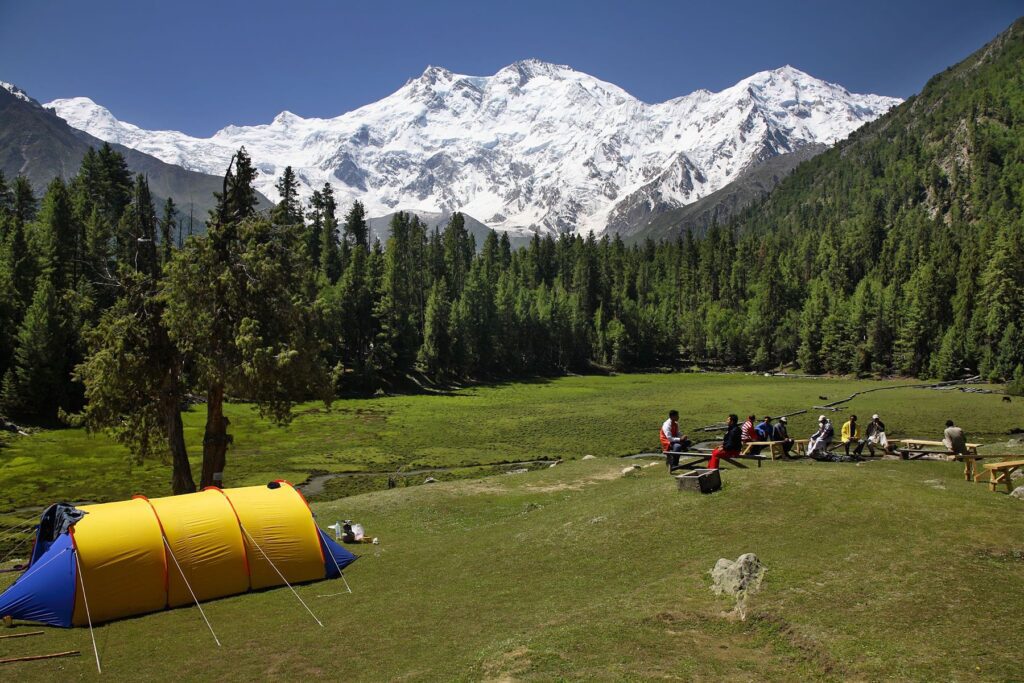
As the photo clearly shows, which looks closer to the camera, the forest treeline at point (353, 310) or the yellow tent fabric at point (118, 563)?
Answer: the yellow tent fabric at point (118, 563)

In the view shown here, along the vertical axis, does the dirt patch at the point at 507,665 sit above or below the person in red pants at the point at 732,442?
below

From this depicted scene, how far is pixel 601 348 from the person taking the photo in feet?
560

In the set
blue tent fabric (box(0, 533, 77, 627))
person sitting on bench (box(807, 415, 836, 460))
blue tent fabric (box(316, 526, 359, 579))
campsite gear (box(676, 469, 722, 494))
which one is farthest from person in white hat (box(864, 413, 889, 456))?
blue tent fabric (box(0, 533, 77, 627))

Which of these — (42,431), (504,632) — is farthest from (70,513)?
(42,431)

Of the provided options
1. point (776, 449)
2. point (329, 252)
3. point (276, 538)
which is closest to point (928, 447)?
point (776, 449)

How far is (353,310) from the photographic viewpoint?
4599 inches

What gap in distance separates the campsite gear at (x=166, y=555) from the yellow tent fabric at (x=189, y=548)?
0.03 meters

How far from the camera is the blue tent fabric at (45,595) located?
1705cm

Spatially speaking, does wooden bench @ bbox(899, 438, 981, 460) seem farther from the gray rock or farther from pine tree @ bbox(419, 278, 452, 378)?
pine tree @ bbox(419, 278, 452, 378)

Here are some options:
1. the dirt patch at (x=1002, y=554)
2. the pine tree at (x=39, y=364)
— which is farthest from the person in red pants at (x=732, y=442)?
the pine tree at (x=39, y=364)

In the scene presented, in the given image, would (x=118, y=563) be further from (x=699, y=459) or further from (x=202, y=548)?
(x=699, y=459)

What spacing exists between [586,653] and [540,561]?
6243 mm

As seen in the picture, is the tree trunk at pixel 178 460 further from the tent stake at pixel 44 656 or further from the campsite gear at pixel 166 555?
the tent stake at pixel 44 656

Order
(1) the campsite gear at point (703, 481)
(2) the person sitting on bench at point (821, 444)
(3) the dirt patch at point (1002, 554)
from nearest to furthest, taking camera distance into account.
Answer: (3) the dirt patch at point (1002, 554)
(1) the campsite gear at point (703, 481)
(2) the person sitting on bench at point (821, 444)
